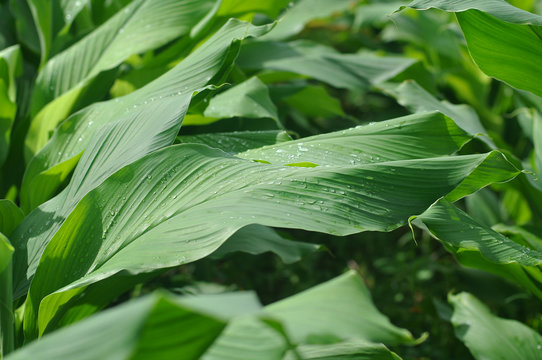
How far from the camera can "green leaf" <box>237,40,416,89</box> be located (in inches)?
69.6

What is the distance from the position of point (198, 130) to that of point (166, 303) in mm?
1083

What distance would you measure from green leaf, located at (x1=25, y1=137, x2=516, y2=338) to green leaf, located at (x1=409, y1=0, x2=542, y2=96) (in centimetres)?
32

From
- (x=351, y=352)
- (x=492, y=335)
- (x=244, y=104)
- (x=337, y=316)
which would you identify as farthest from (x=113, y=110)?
(x=492, y=335)

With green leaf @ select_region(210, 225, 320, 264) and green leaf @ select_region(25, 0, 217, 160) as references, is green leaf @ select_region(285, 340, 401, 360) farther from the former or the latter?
green leaf @ select_region(25, 0, 217, 160)

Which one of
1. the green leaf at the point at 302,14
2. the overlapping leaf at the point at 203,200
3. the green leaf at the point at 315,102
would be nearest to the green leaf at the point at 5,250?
the overlapping leaf at the point at 203,200

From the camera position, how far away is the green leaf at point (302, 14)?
2.11 m

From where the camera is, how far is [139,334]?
1.55ft

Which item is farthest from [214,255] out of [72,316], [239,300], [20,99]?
[20,99]

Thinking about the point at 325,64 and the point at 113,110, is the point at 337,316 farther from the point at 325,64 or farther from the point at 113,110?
the point at 325,64

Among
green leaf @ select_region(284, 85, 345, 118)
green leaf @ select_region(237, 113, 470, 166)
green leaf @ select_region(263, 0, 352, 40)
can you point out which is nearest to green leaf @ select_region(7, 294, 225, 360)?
green leaf @ select_region(237, 113, 470, 166)

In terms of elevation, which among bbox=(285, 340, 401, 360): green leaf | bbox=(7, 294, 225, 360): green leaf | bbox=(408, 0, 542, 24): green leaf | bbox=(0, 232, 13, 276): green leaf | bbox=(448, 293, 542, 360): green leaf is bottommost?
bbox=(448, 293, 542, 360): green leaf

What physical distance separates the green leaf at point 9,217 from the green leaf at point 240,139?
38 cm

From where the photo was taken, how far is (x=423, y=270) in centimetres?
210

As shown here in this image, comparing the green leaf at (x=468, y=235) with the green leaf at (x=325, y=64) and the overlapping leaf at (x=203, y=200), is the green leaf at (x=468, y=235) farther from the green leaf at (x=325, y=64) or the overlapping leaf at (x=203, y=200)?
the green leaf at (x=325, y=64)
